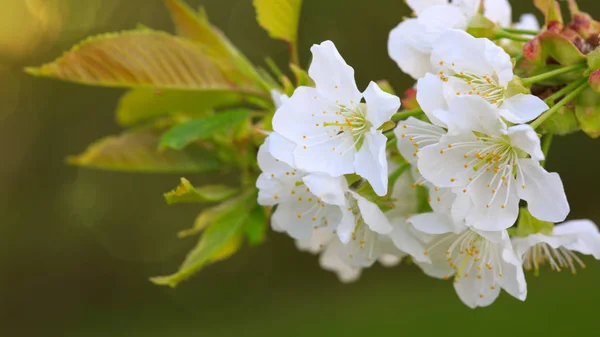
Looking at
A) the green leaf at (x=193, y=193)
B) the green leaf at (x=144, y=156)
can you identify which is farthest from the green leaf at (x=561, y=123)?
the green leaf at (x=144, y=156)

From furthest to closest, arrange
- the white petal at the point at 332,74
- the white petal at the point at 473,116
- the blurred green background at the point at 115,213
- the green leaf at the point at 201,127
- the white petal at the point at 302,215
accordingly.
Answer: the blurred green background at the point at 115,213 < the green leaf at the point at 201,127 < the white petal at the point at 302,215 < the white petal at the point at 332,74 < the white petal at the point at 473,116

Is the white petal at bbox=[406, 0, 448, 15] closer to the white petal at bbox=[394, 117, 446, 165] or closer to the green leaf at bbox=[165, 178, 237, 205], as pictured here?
the white petal at bbox=[394, 117, 446, 165]

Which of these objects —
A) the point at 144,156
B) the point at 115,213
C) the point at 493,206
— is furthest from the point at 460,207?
the point at 115,213

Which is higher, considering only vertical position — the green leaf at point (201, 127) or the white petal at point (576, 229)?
the green leaf at point (201, 127)

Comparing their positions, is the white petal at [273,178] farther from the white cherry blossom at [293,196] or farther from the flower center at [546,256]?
the flower center at [546,256]

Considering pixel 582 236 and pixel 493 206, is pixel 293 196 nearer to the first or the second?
pixel 493 206

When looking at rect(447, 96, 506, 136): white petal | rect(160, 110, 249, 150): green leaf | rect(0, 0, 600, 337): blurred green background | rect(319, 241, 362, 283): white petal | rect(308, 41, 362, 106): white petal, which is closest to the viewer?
rect(447, 96, 506, 136): white petal

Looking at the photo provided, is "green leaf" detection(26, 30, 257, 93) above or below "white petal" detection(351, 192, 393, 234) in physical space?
above

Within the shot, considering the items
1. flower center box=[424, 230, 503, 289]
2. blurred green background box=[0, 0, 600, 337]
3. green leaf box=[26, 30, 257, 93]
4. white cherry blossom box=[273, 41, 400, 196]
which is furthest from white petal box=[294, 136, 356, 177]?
blurred green background box=[0, 0, 600, 337]
